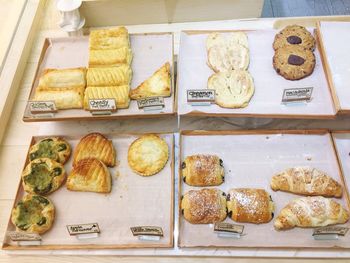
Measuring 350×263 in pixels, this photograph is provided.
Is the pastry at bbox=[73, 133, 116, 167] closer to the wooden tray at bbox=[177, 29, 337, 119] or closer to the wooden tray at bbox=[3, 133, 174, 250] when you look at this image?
the wooden tray at bbox=[3, 133, 174, 250]

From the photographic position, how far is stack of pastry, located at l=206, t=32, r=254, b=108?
1.52m

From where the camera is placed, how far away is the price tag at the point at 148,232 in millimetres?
1288

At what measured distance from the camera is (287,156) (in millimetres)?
1497

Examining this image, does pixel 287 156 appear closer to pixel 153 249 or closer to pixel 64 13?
pixel 153 249

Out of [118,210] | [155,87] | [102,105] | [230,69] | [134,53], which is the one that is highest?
[134,53]

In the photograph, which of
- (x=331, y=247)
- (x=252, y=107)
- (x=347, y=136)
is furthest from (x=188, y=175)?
(x=347, y=136)

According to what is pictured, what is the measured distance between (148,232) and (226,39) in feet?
3.32

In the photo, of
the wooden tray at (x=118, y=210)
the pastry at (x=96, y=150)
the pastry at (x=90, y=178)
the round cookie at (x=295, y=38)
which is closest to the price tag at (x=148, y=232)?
the wooden tray at (x=118, y=210)

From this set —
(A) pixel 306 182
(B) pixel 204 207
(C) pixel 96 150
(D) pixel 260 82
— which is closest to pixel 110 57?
(C) pixel 96 150

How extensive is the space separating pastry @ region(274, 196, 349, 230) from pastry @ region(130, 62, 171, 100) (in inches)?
27.9

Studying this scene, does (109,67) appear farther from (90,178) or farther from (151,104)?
(90,178)

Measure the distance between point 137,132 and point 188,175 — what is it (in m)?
0.37

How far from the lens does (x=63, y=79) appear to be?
1.65 m

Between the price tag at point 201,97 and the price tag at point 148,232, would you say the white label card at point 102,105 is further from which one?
the price tag at point 148,232
